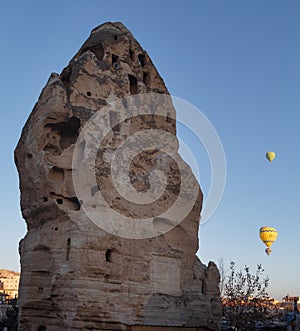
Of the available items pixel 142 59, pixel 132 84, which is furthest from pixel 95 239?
pixel 142 59

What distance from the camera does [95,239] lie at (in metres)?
16.2

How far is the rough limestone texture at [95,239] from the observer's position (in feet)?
52.6

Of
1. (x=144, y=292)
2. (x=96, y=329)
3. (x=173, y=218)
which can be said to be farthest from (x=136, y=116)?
(x=96, y=329)

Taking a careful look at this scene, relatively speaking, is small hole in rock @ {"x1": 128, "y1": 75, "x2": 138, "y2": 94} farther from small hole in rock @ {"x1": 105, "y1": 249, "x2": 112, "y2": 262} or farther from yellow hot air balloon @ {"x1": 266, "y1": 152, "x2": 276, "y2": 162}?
Result: yellow hot air balloon @ {"x1": 266, "y1": 152, "x2": 276, "y2": 162}

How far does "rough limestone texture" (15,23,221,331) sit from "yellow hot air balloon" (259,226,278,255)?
44.5ft

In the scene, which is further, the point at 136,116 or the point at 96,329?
the point at 136,116

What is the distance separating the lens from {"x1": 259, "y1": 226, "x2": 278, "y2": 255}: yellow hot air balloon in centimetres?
3328

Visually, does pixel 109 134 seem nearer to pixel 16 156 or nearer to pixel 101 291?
pixel 16 156

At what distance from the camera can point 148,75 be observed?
2131 centimetres

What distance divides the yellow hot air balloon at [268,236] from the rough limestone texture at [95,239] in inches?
534

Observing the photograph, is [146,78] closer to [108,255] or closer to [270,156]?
[108,255]

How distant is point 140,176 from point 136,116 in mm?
2721

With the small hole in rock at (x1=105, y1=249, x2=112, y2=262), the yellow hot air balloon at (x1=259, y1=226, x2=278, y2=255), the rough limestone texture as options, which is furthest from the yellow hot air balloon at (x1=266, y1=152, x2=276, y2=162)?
the small hole in rock at (x1=105, y1=249, x2=112, y2=262)

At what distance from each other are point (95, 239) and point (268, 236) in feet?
65.2
